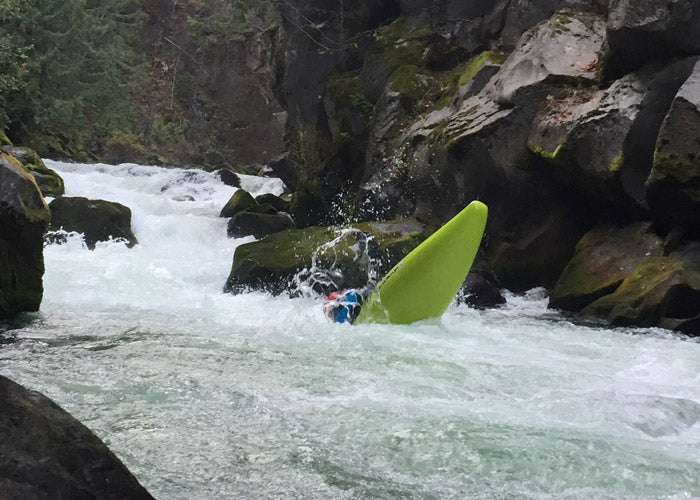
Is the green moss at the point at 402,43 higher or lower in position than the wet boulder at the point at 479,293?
higher

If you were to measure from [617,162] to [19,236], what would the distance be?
18.5 ft

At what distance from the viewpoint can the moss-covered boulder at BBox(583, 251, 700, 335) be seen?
5.89 metres

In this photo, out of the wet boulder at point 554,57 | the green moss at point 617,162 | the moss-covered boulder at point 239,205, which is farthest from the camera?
the moss-covered boulder at point 239,205

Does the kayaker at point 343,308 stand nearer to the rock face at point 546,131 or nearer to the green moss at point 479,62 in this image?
the rock face at point 546,131

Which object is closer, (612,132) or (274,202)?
(612,132)

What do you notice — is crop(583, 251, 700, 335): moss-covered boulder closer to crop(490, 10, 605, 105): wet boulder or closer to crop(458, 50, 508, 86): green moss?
crop(490, 10, 605, 105): wet boulder

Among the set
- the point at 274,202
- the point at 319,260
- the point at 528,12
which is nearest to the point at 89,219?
the point at 319,260

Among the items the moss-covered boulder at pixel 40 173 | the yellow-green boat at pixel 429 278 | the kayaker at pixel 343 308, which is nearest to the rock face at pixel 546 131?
the yellow-green boat at pixel 429 278

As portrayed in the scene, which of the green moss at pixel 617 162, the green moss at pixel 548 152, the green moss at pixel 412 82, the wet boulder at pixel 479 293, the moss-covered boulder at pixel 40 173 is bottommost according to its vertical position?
the wet boulder at pixel 479 293

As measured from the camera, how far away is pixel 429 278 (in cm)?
596

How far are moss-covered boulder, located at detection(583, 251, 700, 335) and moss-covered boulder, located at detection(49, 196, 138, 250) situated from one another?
736 cm

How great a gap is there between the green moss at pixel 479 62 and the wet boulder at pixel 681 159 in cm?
368

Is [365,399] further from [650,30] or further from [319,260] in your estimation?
[650,30]

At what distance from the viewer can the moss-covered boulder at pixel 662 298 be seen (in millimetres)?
5887
